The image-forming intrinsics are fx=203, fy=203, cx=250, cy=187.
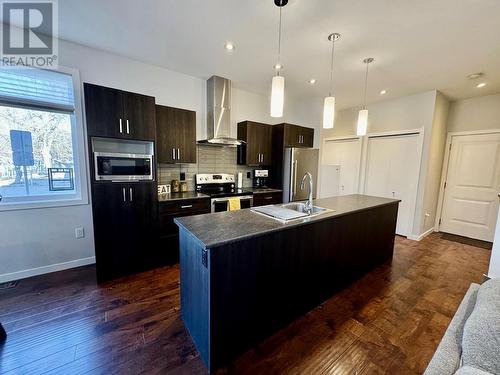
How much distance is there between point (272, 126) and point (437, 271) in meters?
3.38

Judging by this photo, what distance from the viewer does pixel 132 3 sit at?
1780 mm

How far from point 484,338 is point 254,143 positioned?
339 centimetres

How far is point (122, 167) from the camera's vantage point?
7.91ft

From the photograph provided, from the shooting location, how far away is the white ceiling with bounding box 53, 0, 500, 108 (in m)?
1.78

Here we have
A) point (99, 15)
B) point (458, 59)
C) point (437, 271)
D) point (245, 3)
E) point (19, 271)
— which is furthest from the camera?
point (437, 271)

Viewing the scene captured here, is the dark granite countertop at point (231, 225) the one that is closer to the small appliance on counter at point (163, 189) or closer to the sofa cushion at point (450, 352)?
the sofa cushion at point (450, 352)

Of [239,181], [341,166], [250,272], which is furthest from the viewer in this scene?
[341,166]

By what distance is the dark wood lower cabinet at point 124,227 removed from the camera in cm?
230

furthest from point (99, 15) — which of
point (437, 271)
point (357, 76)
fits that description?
point (437, 271)

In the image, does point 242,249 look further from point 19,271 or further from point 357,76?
point 357,76

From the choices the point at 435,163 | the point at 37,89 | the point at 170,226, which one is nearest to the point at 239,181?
the point at 170,226

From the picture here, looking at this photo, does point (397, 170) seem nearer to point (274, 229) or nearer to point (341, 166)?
point (341, 166)

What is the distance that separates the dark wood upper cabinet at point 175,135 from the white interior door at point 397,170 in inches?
149

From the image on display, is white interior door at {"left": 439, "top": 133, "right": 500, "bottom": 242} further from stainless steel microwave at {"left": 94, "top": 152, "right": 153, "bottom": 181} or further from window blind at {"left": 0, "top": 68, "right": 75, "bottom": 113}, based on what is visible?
window blind at {"left": 0, "top": 68, "right": 75, "bottom": 113}
